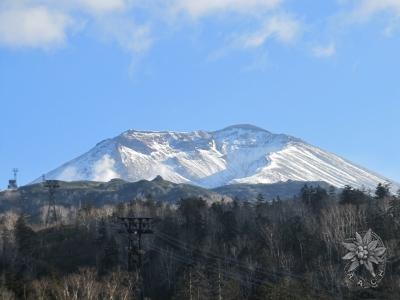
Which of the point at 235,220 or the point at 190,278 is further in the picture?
the point at 235,220

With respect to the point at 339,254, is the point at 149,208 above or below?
above

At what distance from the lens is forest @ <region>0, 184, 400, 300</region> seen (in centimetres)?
6531

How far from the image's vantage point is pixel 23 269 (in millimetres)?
91188

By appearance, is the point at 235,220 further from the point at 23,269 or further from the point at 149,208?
the point at 23,269

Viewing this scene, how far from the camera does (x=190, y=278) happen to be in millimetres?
66938

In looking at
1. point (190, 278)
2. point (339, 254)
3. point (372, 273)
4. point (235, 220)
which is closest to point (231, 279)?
point (190, 278)

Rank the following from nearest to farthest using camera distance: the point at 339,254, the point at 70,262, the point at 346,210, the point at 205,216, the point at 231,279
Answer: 1. the point at 231,279
2. the point at 339,254
3. the point at 346,210
4. the point at 70,262
5. the point at 205,216

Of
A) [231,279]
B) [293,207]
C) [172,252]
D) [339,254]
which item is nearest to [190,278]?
[231,279]

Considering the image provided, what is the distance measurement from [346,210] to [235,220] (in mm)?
17884

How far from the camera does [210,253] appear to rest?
85.9 m

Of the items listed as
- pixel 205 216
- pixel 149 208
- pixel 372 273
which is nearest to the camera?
pixel 372 273

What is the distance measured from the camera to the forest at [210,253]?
65312mm

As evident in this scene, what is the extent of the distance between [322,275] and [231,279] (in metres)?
9.62

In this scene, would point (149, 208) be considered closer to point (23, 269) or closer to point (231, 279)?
point (23, 269)
